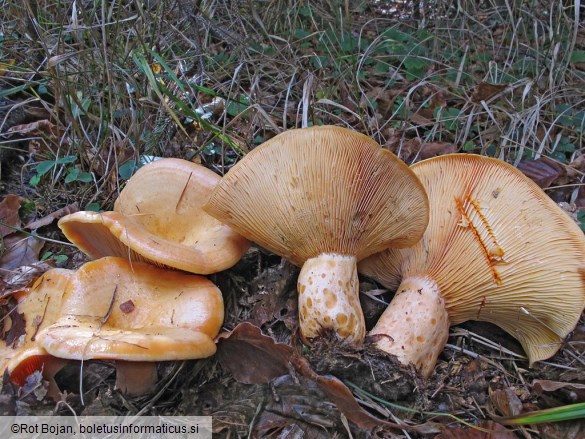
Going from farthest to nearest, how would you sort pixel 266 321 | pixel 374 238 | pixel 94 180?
1. pixel 94 180
2. pixel 266 321
3. pixel 374 238

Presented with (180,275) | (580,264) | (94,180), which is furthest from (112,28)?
(580,264)

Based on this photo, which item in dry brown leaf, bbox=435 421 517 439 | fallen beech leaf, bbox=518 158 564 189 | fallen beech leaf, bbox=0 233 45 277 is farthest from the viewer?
fallen beech leaf, bbox=518 158 564 189

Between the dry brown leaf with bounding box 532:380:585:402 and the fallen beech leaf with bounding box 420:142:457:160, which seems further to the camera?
the fallen beech leaf with bounding box 420:142:457:160

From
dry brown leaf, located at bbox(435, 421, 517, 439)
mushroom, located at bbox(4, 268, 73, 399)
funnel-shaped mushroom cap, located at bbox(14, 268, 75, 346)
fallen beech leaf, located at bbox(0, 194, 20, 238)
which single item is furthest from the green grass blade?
fallen beech leaf, located at bbox(0, 194, 20, 238)

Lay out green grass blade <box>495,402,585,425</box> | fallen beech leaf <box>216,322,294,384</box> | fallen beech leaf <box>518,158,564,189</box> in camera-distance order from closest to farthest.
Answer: green grass blade <box>495,402,585,425</box> → fallen beech leaf <box>216,322,294,384</box> → fallen beech leaf <box>518,158,564,189</box>

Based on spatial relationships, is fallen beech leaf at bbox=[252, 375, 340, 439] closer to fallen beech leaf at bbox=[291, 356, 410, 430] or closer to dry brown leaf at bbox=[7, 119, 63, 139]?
fallen beech leaf at bbox=[291, 356, 410, 430]

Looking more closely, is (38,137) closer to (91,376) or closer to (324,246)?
(91,376)

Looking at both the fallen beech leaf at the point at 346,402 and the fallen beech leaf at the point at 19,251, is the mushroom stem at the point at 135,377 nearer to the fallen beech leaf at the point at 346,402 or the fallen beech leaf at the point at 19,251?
the fallen beech leaf at the point at 346,402

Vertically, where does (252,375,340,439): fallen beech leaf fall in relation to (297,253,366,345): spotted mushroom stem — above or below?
below
